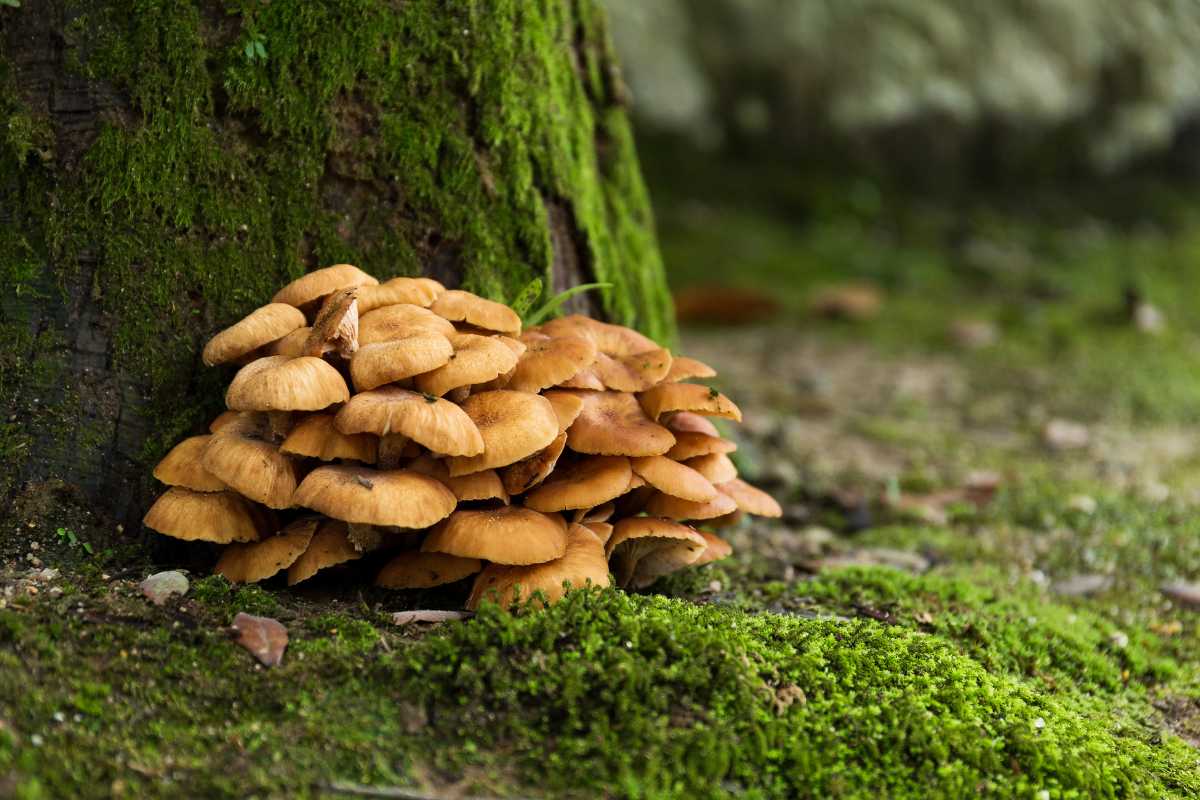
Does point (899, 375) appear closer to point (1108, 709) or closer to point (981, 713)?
point (1108, 709)

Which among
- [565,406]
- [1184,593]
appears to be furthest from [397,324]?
[1184,593]

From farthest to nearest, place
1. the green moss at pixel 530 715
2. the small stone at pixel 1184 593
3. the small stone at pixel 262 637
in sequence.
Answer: the small stone at pixel 1184 593
the small stone at pixel 262 637
the green moss at pixel 530 715

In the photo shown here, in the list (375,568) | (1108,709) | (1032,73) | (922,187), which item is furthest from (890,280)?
(375,568)

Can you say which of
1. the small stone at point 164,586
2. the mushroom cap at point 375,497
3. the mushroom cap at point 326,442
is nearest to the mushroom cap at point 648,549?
the mushroom cap at point 375,497

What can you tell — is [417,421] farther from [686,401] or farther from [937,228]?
[937,228]

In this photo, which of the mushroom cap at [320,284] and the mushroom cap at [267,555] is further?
the mushroom cap at [320,284]

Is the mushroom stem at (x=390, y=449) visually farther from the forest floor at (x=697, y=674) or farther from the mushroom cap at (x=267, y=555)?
the forest floor at (x=697, y=674)

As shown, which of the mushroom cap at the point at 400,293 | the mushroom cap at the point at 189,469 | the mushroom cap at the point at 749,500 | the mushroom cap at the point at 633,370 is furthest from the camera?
the mushroom cap at the point at 749,500
